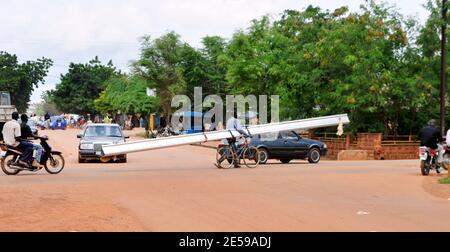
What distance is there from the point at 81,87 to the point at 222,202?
84.3 m

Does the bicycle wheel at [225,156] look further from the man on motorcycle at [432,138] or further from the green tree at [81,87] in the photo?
the green tree at [81,87]

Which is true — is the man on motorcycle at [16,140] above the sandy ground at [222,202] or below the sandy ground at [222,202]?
above

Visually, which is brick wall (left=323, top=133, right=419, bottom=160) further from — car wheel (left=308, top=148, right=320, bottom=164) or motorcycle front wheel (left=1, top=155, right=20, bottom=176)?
motorcycle front wheel (left=1, top=155, right=20, bottom=176)

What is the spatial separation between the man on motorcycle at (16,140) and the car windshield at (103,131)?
747 centimetres

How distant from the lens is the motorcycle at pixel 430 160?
701 inches

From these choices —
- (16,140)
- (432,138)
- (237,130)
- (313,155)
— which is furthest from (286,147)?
(16,140)

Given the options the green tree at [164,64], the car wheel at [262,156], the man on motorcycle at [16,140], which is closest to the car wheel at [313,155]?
the car wheel at [262,156]

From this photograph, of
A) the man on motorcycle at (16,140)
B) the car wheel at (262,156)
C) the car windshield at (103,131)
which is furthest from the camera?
the car windshield at (103,131)

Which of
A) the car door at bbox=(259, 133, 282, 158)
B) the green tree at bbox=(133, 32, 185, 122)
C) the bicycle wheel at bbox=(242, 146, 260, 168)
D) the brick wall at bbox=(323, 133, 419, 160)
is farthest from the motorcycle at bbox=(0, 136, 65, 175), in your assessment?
the green tree at bbox=(133, 32, 185, 122)

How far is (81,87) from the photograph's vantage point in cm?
9294

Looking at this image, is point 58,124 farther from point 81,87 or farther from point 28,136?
point 28,136

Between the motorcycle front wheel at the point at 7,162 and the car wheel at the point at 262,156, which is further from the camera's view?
the car wheel at the point at 262,156

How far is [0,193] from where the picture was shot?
12.7m
